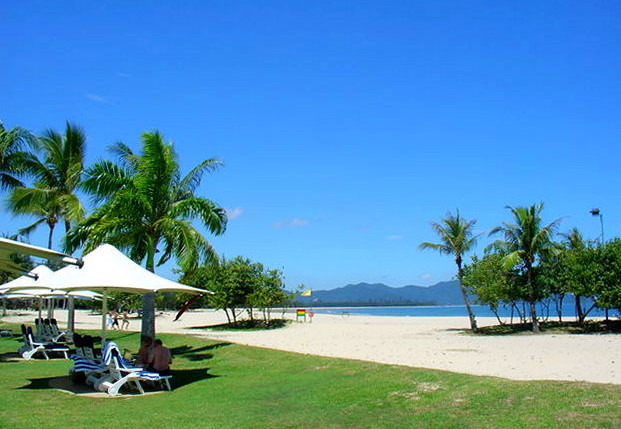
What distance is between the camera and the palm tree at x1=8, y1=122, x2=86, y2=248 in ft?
80.9

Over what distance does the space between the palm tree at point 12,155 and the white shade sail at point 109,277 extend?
10714mm

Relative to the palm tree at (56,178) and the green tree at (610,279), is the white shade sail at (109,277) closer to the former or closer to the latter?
the palm tree at (56,178)

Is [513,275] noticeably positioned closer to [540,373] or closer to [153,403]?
[540,373]

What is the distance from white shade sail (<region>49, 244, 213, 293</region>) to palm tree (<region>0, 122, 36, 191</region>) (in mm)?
10714

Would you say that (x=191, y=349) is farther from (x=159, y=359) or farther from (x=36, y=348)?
(x=159, y=359)

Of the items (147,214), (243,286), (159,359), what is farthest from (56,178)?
(159,359)

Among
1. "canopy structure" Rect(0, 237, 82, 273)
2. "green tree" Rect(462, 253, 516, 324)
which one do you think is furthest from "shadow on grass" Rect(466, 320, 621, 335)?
"canopy structure" Rect(0, 237, 82, 273)

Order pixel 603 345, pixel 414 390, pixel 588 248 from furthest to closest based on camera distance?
1. pixel 588 248
2. pixel 603 345
3. pixel 414 390

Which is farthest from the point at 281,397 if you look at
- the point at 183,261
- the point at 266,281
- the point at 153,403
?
the point at 266,281

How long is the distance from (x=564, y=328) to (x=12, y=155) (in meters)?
27.8

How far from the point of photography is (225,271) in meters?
36.9

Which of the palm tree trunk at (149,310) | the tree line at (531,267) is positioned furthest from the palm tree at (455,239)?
the palm tree trunk at (149,310)

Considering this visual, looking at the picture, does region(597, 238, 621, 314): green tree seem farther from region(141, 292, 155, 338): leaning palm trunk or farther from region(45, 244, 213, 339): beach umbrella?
region(45, 244, 213, 339): beach umbrella

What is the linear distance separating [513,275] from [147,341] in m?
23.1
